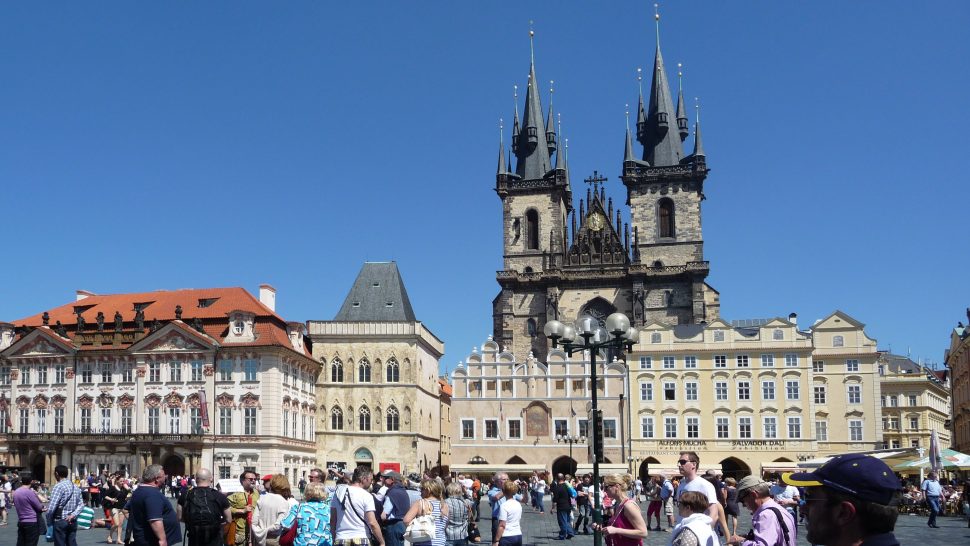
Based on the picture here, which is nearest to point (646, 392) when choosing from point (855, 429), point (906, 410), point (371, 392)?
point (855, 429)

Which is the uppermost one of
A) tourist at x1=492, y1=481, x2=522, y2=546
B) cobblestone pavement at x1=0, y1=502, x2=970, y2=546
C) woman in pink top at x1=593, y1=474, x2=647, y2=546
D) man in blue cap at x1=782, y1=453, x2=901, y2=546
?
man in blue cap at x1=782, y1=453, x2=901, y2=546

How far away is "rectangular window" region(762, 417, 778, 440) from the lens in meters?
61.2

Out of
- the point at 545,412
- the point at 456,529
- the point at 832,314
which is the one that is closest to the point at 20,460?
the point at 545,412

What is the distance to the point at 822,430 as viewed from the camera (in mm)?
61812

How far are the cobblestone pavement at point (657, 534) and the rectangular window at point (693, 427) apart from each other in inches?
1182

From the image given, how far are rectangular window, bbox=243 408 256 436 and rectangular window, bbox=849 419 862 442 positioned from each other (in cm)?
3492

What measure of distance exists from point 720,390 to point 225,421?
1148 inches

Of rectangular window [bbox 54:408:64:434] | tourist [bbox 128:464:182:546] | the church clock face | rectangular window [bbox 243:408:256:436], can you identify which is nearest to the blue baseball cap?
tourist [bbox 128:464:182:546]

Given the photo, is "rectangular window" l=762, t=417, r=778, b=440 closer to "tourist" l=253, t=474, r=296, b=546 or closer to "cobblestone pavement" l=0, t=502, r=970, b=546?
"cobblestone pavement" l=0, t=502, r=970, b=546

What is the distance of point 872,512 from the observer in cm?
346

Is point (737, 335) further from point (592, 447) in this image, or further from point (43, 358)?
point (592, 447)

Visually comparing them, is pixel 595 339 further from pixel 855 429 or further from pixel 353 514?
pixel 855 429

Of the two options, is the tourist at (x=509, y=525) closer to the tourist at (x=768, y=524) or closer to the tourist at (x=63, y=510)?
the tourist at (x=768, y=524)

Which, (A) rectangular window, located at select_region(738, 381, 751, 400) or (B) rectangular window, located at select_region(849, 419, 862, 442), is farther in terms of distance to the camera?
(A) rectangular window, located at select_region(738, 381, 751, 400)
